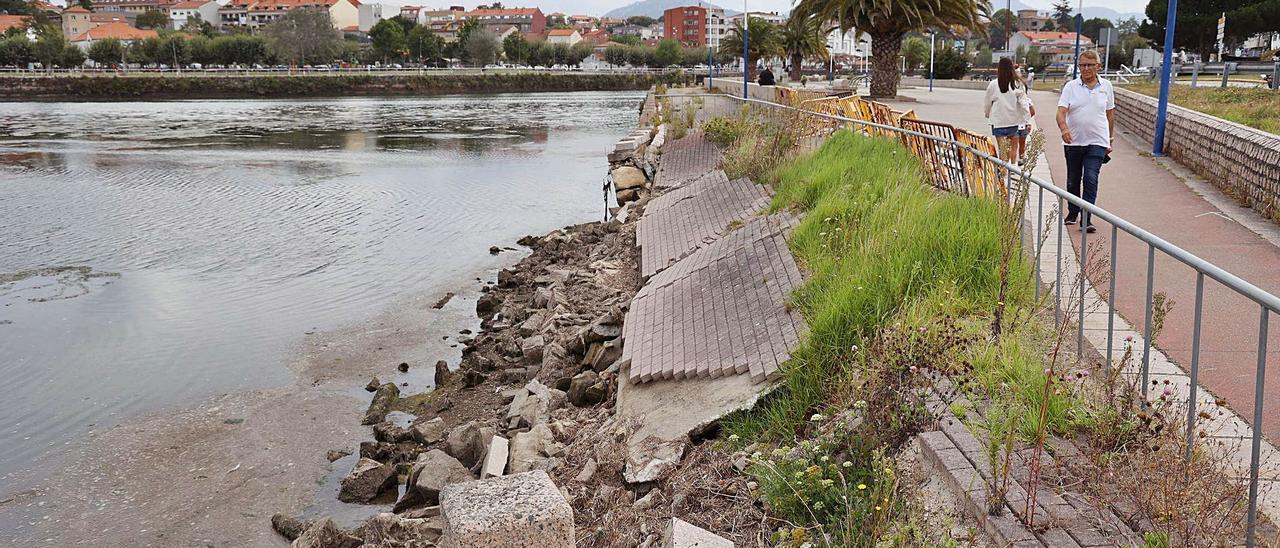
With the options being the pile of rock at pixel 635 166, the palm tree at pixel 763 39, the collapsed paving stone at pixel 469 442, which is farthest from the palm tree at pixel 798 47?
the collapsed paving stone at pixel 469 442

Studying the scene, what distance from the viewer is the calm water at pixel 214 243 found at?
446 inches

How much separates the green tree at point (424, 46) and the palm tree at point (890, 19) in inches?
4726

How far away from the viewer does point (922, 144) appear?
37.6 ft

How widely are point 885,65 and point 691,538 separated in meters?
32.6

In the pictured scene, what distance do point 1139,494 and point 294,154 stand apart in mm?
37668

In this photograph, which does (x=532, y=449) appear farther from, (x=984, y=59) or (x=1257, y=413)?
(x=984, y=59)

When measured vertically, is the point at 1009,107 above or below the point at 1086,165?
above

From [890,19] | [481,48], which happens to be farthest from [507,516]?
[481,48]

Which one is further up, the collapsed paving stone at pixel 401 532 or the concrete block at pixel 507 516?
the concrete block at pixel 507 516

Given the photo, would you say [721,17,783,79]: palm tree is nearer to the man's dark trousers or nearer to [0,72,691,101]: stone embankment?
[0,72,691,101]: stone embankment

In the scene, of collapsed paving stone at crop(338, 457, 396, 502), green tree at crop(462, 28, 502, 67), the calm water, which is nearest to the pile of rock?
the calm water

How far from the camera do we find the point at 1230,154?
1211cm

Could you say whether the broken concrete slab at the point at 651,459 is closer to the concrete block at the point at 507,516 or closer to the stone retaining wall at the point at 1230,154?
the concrete block at the point at 507,516

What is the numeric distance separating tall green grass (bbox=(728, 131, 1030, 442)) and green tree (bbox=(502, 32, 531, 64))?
476 feet
